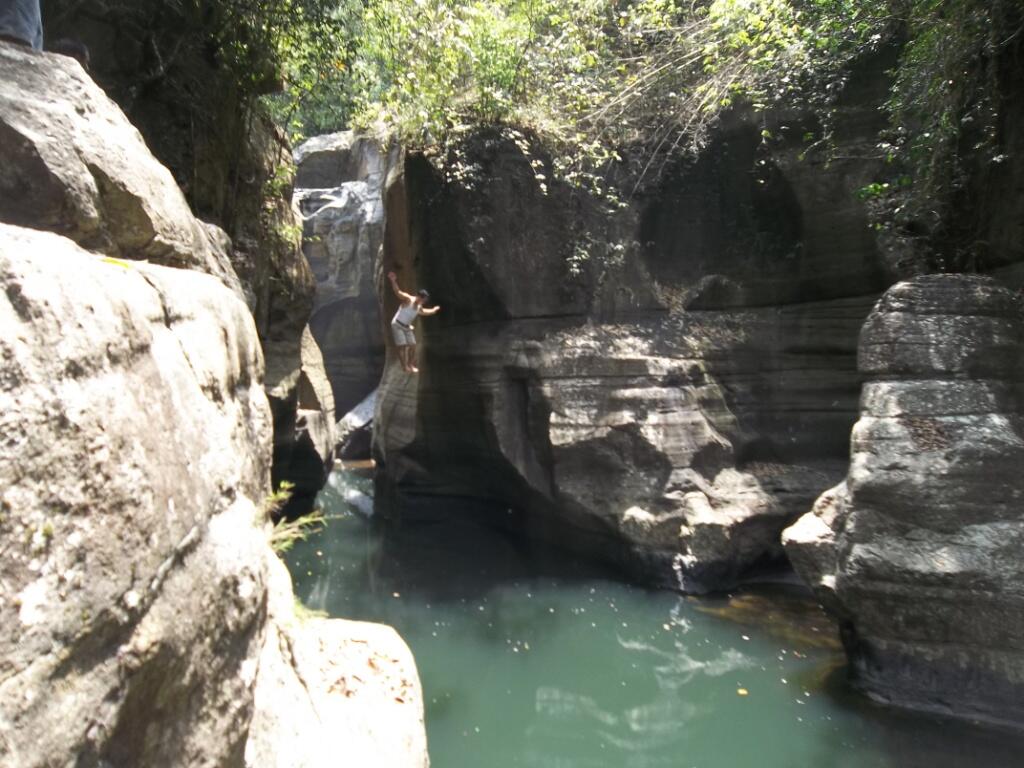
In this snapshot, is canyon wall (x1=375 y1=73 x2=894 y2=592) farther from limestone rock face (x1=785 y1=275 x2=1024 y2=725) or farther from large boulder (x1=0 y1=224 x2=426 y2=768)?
large boulder (x1=0 y1=224 x2=426 y2=768)

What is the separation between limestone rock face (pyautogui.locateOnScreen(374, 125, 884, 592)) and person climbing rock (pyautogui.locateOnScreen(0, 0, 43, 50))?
608 centimetres

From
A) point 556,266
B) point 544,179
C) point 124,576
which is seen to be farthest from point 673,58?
point 124,576

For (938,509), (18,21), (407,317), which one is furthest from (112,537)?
(407,317)

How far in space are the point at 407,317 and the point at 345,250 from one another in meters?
9.37

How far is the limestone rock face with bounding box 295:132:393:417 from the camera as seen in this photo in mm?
18297

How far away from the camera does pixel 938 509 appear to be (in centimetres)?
541

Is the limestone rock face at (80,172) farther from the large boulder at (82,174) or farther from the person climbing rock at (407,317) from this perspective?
the person climbing rock at (407,317)

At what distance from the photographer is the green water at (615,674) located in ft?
17.1

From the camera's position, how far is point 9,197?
2.70 meters

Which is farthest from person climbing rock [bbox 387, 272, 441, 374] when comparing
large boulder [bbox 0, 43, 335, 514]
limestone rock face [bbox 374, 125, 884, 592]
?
large boulder [bbox 0, 43, 335, 514]

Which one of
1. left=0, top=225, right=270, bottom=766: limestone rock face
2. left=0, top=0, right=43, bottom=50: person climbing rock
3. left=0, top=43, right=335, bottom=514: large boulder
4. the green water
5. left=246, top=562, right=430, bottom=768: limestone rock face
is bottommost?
the green water

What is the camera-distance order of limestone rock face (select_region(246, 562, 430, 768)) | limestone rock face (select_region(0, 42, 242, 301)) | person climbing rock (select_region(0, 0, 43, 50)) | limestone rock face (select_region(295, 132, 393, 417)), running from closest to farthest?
1. limestone rock face (select_region(246, 562, 430, 768))
2. limestone rock face (select_region(0, 42, 242, 301))
3. person climbing rock (select_region(0, 0, 43, 50))
4. limestone rock face (select_region(295, 132, 393, 417))

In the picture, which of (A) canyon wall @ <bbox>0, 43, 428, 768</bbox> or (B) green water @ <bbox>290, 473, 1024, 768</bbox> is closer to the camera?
(A) canyon wall @ <bbox>0, 43, 428, 768</bbox>

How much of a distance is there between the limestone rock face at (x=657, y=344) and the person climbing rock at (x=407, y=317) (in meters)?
0.34
